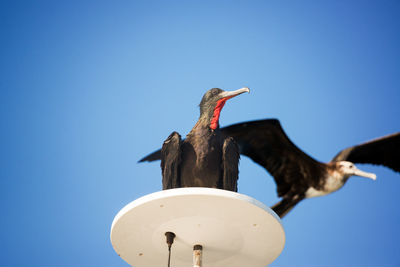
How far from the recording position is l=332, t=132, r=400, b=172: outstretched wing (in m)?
10.4

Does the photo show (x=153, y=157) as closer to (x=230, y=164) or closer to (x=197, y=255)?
(x=230, y=164)

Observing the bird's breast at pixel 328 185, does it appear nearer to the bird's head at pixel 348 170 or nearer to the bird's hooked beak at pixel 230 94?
the bird's head at pixel 348 170

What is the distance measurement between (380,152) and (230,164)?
7.49 m

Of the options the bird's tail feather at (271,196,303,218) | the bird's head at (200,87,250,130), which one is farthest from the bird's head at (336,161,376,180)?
the bird's head at (200,87,250,130)

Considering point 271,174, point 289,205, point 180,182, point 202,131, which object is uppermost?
point 271,174

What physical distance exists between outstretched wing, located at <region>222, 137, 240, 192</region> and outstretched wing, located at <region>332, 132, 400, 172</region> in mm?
7122

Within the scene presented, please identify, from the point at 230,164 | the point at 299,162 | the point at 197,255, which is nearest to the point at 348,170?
the point at 299,162

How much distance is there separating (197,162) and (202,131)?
34 cm

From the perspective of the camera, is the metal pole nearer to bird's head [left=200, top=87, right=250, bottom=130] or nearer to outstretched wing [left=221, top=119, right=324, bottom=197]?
bird's head [left=200, top=87, right=250, bottom=130]

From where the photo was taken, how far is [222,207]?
11.4ft

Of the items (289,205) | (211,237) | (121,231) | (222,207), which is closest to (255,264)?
(211,237)

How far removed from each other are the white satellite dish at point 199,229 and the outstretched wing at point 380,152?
728cm

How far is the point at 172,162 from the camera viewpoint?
405 cm

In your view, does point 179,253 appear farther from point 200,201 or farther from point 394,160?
point 394,160
